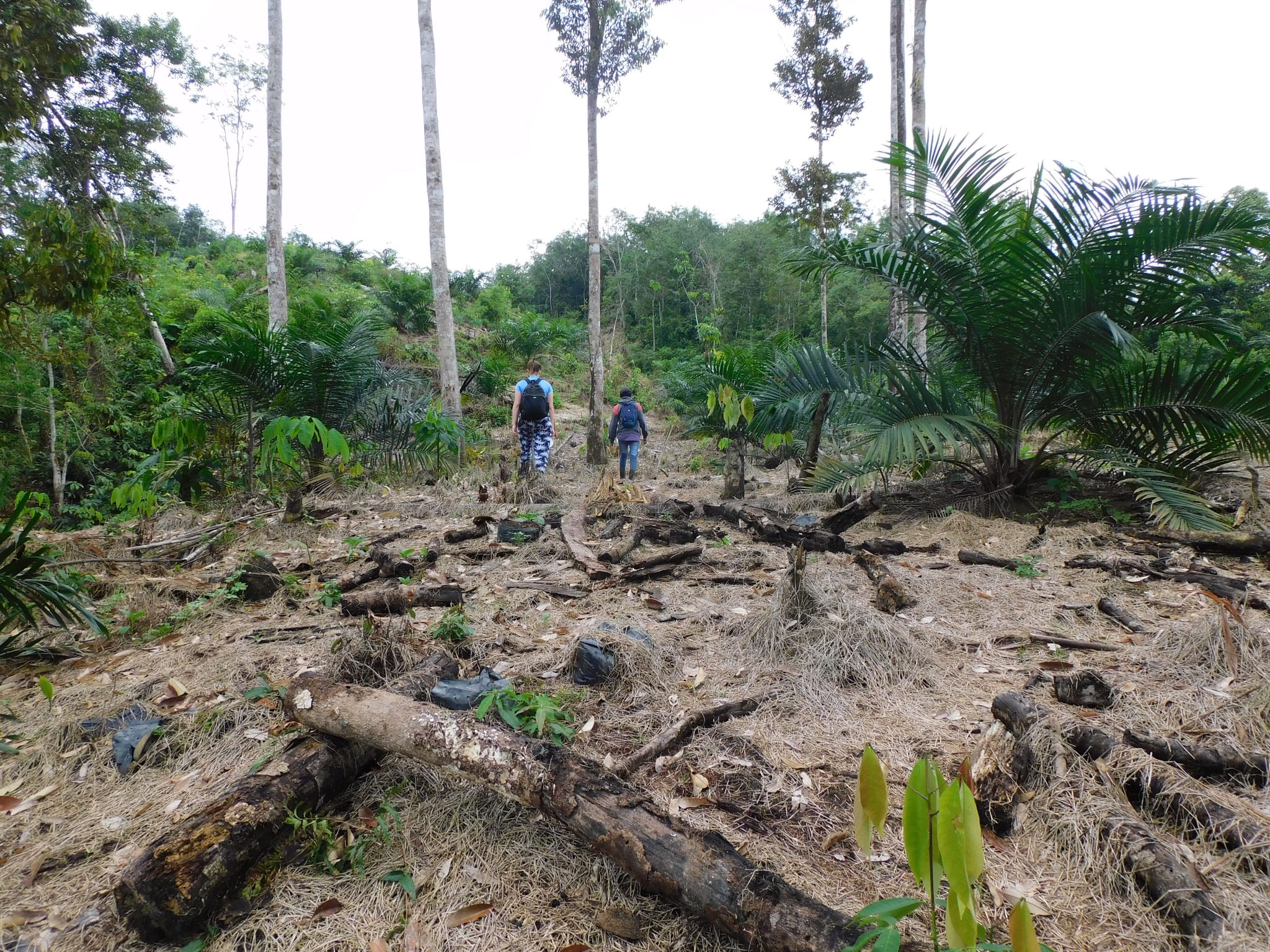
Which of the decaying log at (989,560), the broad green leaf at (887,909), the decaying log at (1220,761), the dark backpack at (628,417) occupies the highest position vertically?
the dark backpack at (628,417)

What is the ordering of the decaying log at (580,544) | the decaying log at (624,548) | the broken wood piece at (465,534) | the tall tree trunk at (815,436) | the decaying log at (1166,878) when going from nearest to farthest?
the decaying log at (1166,878) < the decaying log at (580,544) < the decaying log at (624,548) < the broken wood piece at (465,534) < the tall tree trunk at (815,436)

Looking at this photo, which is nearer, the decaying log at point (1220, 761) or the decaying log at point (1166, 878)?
the decaying log at point (1166, 878)

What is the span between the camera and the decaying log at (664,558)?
4184mm

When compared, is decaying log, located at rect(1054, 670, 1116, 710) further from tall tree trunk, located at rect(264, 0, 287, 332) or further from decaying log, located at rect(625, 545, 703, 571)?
tall tree trunk, located at rect(264, 0, 287, 332)

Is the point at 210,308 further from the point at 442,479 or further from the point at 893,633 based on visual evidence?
the point at 893,633

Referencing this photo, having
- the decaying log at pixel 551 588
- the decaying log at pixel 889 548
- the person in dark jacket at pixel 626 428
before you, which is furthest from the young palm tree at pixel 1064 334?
the person in dark jacket at pixel 626 428

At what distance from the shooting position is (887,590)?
11.3ft

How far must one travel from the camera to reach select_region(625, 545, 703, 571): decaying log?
4184mm

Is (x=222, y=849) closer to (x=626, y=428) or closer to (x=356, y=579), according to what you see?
(x=356, y=579)

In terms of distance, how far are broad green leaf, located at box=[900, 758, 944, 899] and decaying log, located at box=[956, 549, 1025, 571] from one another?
3784 mm

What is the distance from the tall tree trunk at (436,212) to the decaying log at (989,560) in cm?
698

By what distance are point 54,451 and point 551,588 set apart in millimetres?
8830

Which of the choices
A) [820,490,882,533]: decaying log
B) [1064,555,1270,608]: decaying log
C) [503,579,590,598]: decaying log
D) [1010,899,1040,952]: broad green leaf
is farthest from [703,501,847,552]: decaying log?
[1010,899,1040,952]: broad green leaf

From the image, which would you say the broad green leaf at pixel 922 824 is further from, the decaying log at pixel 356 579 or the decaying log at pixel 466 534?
the decaying log at pixel 466 534
